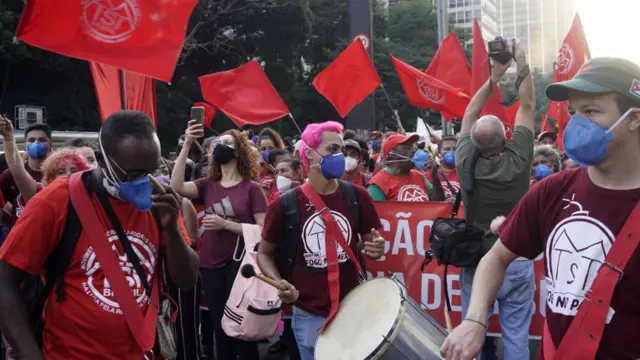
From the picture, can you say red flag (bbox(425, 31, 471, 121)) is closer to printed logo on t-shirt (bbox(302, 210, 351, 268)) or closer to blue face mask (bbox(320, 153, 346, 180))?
blue face mask (bbox(320, 153, 346, 180))

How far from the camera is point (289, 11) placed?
29422 millimetres

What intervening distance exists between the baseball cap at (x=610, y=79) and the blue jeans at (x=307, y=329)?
92.3 inches

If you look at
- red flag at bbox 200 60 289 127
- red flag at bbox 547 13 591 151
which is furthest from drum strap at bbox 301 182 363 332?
red flag at bbox 547 13 591 151

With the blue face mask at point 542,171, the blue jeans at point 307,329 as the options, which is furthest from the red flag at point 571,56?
the blue jeans at point 307,329

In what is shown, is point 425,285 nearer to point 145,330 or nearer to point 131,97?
point 131,97

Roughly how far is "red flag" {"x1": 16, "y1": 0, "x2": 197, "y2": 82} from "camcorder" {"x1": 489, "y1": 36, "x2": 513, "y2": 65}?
2110 millimetres

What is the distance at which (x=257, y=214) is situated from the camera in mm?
5750

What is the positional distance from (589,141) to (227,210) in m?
3.84

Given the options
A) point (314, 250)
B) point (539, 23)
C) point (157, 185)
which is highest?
point (157, 185)

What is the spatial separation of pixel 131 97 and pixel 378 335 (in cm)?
292

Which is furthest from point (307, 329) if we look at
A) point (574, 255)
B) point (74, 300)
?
point (574, 255)

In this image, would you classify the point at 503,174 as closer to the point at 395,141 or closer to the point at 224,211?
the point at 395,141

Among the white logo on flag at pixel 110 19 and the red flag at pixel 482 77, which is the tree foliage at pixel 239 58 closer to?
the red flag at pixel 482 77

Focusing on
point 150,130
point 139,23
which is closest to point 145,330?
point 150,130
